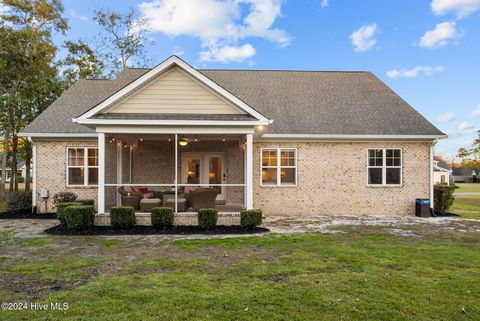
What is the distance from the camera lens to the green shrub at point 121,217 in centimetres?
1058

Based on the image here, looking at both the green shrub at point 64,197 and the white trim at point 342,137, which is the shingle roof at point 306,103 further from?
the green shrub at point 64,197

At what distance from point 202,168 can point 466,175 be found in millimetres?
83556

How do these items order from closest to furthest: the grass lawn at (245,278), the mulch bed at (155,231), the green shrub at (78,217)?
the grass lawn at (245,278) < the mulch bed at (155,231) < the green shrub at (78,217)

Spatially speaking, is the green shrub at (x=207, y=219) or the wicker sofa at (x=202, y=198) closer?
the green shrub at (x=207, y=219)

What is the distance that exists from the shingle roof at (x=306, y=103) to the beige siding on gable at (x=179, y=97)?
3540 millimetres

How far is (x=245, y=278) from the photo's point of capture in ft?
19.4

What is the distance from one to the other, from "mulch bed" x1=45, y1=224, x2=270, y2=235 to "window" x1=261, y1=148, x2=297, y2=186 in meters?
3.85

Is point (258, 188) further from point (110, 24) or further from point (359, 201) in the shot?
point (110, 24)

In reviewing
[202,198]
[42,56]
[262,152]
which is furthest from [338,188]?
[42,56]

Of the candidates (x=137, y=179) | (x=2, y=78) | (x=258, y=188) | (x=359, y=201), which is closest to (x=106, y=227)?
(x=137, y=179)

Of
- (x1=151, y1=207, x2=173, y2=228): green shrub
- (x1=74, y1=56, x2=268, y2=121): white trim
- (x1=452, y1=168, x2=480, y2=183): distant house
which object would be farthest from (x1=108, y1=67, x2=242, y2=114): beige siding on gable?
(x1=452, y1=168, x2=480, y2=183): distant house

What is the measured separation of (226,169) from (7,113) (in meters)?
15.6

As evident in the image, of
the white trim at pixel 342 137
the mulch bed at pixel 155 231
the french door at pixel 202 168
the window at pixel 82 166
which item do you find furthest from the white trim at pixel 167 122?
Answer: the french door at pixel 202 168

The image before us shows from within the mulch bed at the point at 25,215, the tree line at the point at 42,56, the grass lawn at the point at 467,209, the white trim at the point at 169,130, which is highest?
the tree line at the point at 42,56
